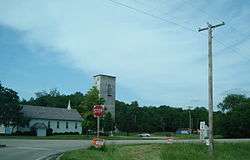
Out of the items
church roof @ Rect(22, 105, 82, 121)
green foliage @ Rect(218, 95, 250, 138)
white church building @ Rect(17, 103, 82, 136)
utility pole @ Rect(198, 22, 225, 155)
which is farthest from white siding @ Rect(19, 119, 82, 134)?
utility pole @ Rect(198, 22, 225, 155)

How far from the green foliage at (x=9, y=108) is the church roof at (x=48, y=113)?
29.7 ft

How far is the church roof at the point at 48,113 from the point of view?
89500 mm

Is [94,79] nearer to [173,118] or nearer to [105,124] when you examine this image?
[105,124]

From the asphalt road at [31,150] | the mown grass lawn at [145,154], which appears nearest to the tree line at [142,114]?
the asphalt road at [31,150]

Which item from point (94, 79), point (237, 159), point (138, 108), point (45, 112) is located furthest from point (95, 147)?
point (138, 108)

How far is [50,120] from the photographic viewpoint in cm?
9294

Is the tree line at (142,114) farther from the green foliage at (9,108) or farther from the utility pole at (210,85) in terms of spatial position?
the utility pole at (210,85)

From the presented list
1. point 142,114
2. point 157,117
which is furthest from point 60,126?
point 157,117

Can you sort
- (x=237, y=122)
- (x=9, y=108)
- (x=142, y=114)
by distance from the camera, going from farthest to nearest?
1. (x=142, y=114)
2. (x=237, y=122)
3. (x=9, y=108)

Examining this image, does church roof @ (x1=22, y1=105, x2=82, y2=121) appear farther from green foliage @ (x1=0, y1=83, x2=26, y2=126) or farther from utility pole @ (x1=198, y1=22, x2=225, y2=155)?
utility pole @ (x1=198, y1=22, x2=225, y2=155)

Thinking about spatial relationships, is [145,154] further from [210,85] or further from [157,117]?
[157,117]

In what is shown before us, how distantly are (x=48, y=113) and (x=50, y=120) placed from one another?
1.88 metres

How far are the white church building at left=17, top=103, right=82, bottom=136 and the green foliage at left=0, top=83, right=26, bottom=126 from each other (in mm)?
7071

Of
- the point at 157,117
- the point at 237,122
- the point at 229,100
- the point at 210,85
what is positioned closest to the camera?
the point at 210,85
